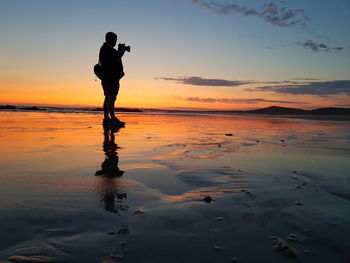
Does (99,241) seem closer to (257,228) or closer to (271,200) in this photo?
(257,228)

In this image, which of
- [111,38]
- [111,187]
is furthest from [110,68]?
[111,187]

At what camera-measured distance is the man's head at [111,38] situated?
866cm

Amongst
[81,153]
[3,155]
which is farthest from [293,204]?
[3,155]

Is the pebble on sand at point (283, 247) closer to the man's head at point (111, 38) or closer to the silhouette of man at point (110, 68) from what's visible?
the silhouette of man at point (110, 68)

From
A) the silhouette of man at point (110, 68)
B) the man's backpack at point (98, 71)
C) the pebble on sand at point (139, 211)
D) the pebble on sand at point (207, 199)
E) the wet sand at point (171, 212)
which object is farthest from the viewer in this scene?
the man's backpack at point (98, 71)

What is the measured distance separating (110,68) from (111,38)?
0.99m

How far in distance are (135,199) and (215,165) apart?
59.0 inches

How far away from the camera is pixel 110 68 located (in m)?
8.68

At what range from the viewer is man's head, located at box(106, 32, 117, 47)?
866cm

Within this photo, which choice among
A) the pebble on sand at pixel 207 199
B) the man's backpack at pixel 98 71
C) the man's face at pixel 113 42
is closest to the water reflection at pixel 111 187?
the pebble on sand at pixel 207 199

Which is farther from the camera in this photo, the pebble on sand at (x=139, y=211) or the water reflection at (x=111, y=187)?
the water reflection at (x=111, y=187)

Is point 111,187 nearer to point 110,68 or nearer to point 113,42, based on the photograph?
point 110,68

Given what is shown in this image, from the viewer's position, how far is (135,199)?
73.5 inches

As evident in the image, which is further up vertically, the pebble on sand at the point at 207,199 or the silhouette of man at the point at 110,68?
the silhouette of man at the point at 110,68
